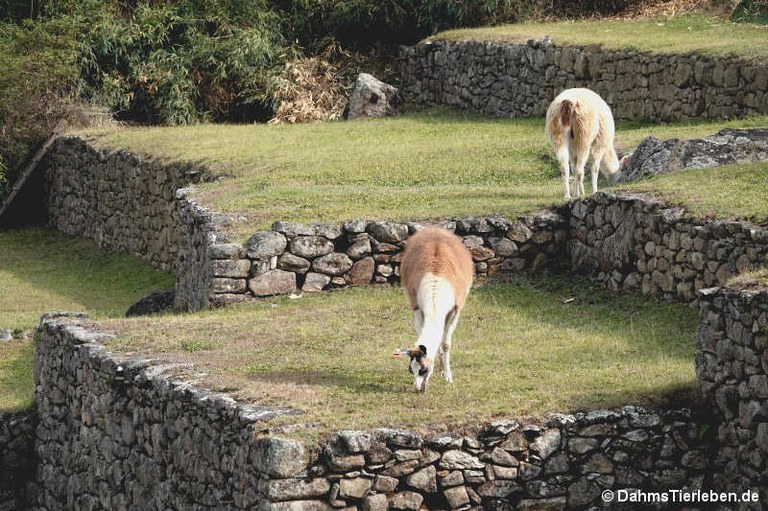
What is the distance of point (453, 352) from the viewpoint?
44.1ft

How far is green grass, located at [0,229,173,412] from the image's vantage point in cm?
1905

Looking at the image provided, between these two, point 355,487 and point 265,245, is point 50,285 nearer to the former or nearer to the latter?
point 265,245

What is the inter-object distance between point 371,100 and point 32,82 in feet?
20.7

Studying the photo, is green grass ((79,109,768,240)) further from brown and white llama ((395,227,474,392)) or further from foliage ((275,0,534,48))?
brown and white llama ((395,227,474,392))

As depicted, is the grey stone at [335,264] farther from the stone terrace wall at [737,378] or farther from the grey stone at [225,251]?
the stone terrace wall at [737,378]

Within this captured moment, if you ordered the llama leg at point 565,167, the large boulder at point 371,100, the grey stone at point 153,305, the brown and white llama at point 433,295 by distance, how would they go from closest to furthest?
1. the brown and white llama at point 433,295
2. the llama leg at point 565,167
3. the grey stone at point 153,305
4. the large boulder at point 371,100

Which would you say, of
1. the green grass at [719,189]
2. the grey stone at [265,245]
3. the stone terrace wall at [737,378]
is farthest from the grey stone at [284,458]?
the grey stone at [265,245]

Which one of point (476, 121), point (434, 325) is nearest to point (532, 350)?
point (434, 325)

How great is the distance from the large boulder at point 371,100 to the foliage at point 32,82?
17.2 ft

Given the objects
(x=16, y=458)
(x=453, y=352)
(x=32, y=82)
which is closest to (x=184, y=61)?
(x=32, y=82)

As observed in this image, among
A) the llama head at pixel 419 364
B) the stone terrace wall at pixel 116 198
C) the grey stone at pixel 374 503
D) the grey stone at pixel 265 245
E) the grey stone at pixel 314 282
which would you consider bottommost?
the stone terrace wall at pixel 116 198

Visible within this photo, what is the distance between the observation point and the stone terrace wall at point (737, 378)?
35.8 ft

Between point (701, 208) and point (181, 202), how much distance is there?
27.8 feet

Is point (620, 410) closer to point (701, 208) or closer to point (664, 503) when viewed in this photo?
point (664, 503)
